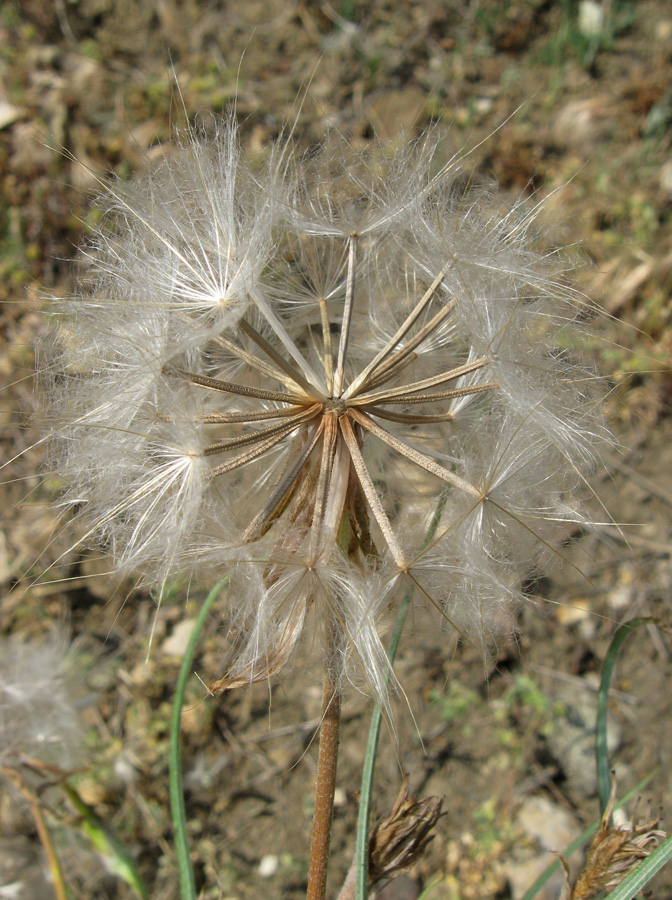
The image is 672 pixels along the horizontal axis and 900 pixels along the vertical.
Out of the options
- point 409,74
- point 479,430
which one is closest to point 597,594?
point 479,430

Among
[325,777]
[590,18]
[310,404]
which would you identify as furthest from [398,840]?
[590,18]

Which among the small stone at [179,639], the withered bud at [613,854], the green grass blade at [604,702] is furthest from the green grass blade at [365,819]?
the small stone at [179,639]

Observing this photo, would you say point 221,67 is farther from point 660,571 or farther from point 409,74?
point 660,571

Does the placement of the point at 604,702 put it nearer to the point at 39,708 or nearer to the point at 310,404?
the point at 310,404

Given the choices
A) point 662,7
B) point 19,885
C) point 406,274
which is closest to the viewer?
point 406,274

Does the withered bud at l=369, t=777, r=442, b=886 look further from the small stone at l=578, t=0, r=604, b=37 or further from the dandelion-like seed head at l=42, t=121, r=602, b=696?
the small stone at l=578, t=0, r=604, b=37

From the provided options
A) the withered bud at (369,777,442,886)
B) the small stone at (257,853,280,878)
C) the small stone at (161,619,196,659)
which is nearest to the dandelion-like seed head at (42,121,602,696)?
the withered bud at (369,777,442,886)
